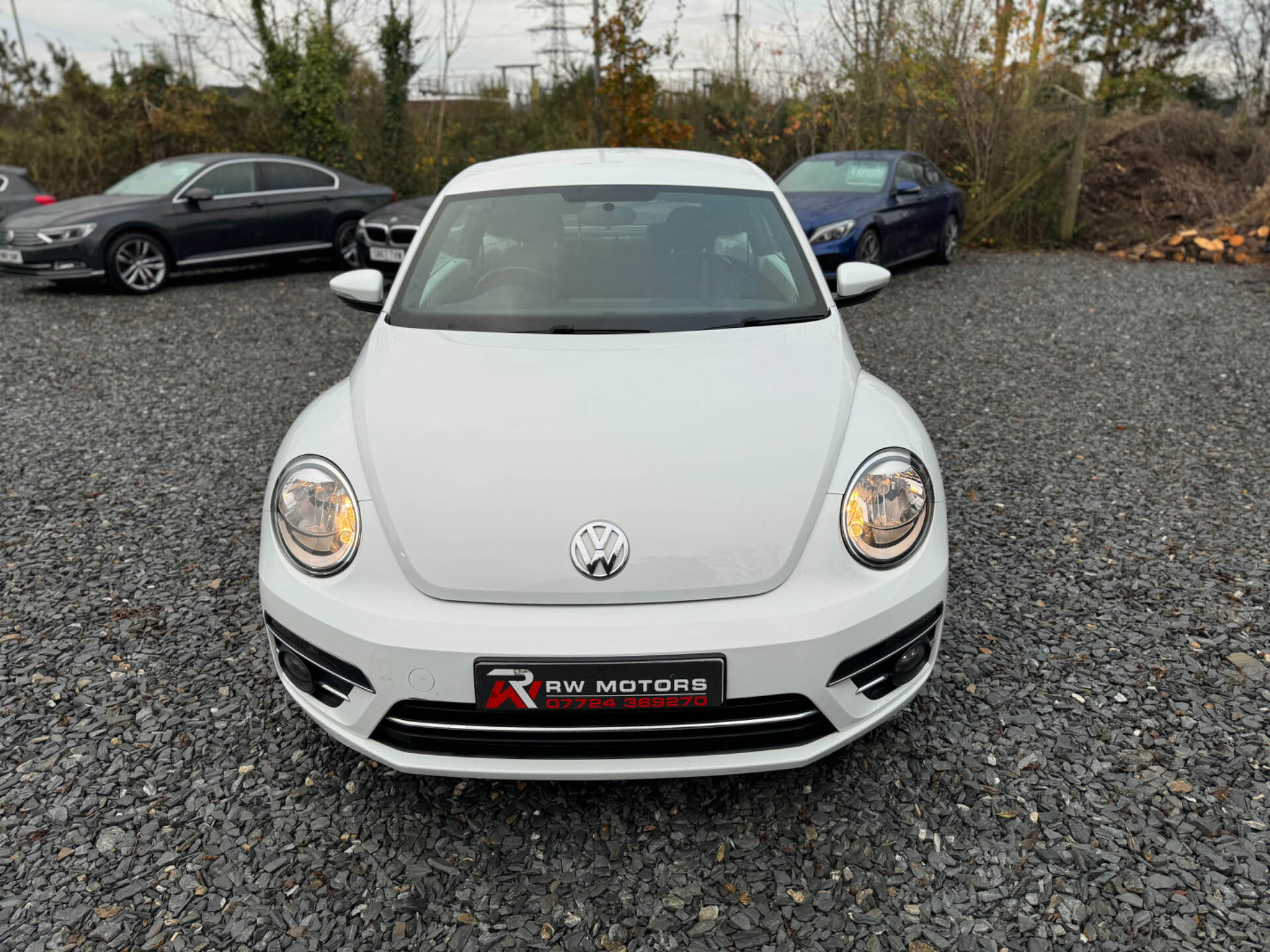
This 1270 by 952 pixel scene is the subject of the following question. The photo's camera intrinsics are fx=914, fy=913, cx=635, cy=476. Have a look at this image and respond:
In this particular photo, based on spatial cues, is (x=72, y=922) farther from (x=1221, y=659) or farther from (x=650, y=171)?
(x=1221, y=659)

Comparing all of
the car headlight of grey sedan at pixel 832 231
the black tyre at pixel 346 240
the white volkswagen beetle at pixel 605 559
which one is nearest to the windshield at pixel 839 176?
the car headlight of grey sedan at pixel 832 231

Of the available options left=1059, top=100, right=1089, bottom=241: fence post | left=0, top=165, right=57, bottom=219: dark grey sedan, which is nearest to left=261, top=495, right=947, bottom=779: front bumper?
left=0, top=165, right=57, bottom=219: dark grey sedan

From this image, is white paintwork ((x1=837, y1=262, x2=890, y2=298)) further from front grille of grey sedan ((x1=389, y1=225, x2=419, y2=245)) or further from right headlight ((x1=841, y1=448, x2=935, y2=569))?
front grille of grey sedan ((x1=389, y1=225, x2=419, y2=245))

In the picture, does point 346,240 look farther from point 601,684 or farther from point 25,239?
point 601,684

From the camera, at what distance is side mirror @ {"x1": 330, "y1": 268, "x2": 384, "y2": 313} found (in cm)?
332

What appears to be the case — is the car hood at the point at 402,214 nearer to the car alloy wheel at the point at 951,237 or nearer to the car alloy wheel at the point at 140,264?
the car alloy wheel at the point at 140,264

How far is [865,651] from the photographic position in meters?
2.04

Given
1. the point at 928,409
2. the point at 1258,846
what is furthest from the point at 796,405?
the point at 928,409

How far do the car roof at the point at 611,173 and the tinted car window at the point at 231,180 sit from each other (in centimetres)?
756

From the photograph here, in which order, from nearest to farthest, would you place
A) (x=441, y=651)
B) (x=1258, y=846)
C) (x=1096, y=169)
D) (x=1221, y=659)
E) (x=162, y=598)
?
(x=441, y=651) → (x=1258, y=846) → (x=1221, y=659) → (x=162, y=598) → (x=1096, y=169)

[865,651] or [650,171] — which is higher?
[650,171]

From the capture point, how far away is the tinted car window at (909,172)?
32.9 feet

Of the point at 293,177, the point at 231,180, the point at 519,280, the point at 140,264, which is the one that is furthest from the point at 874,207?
the point at 140,264

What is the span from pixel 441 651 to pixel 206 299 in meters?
8.70
